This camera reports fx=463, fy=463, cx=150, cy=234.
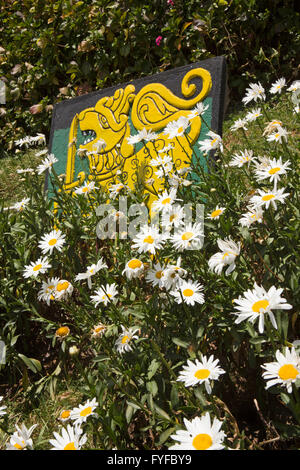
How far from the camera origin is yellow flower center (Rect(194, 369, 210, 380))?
4.29 ft

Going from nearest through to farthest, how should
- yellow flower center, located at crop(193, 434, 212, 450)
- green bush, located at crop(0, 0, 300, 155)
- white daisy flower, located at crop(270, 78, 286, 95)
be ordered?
yellow flower center, located at crop(193, 434, 212, 450) < white daisy flower, located at crop(270, 78, 286, 95) < green bush, located at crop(0, 0, 300, 155)

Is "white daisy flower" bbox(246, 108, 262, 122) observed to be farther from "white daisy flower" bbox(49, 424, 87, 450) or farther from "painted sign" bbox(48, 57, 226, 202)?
"white daisy flower" bbox(49, 424, 87, 450)

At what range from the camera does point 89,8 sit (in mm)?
5598

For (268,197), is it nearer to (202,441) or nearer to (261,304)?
(261,304)

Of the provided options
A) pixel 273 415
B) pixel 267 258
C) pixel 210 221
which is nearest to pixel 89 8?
pixel 210 221

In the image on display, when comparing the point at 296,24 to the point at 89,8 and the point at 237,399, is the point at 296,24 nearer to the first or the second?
the point at 89,8

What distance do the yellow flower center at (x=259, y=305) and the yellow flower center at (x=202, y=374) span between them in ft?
0.79

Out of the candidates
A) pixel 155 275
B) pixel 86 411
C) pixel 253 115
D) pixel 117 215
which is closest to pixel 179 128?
pixel 253 115

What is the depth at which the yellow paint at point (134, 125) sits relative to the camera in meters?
3.14

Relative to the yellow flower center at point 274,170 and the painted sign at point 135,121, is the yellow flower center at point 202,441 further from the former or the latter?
the painted sign at point 135,121

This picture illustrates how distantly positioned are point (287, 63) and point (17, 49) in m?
3.77

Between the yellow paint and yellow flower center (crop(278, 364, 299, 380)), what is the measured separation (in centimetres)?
186

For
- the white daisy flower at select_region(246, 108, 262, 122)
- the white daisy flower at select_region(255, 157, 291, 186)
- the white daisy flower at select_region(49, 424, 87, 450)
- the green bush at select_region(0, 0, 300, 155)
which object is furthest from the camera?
the green bush at select_region(0, 0, 300, 155)

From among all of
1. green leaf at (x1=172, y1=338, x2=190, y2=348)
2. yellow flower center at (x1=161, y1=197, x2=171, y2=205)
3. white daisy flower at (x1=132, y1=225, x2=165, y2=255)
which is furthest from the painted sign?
green leaf at (x1=172, y1=338, x2=190, y2=348)
